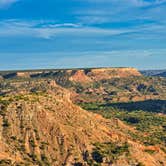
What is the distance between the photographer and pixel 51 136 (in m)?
133

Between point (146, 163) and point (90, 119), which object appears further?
point (90, 119)

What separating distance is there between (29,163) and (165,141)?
232 feet

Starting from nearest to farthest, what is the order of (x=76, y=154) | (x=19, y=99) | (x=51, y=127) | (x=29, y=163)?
(x=29, y=163) → (x=76, y=154) → (x=51, y=127) → (x=19, y=99)

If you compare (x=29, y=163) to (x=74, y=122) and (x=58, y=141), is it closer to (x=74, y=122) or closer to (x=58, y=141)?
(x=58, y=141)

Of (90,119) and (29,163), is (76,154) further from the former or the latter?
(90,119)

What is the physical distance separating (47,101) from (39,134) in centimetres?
2149

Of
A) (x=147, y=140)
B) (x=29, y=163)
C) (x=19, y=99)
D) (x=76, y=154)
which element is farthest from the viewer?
(x=147, y=140)

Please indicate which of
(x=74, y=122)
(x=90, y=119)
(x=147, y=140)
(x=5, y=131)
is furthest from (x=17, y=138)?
(x=147, y=140)

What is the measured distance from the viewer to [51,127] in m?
136

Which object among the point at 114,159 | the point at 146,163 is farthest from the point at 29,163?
the point at 146,163

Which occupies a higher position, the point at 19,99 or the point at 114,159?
the point at 19,99

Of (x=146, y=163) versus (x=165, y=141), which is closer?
(x=146, y=163)

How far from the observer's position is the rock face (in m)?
122

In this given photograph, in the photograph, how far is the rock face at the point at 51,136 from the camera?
122 meters
